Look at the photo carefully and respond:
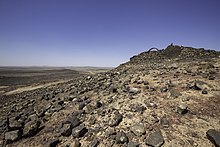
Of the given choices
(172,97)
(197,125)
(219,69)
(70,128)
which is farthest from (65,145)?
(219,69)

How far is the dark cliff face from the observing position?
2111cm

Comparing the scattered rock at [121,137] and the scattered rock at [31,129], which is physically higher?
the scattered rock at [121,137]

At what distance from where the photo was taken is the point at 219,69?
382 inches

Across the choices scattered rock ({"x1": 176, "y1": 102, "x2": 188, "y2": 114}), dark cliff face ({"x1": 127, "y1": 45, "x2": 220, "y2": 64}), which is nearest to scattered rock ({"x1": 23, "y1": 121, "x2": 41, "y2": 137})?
scattered rock ({"x1": 176, "y1": 102, "x2": 188, "y2": 114})

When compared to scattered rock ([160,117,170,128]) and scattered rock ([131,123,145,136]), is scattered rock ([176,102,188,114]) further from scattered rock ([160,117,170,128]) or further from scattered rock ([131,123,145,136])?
scattered rock ([131,123,145,136])

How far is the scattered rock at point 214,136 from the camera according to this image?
399cm

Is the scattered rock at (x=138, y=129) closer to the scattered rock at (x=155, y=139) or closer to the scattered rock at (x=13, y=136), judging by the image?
the scattered rock at (x=155, y=139)

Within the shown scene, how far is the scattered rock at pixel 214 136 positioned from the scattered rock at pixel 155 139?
1266mm

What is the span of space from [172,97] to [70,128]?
4475 mm

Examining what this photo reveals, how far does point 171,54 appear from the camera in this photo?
23188 mm

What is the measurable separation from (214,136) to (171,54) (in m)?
20.6

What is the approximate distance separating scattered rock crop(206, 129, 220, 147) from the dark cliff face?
56.5 ft

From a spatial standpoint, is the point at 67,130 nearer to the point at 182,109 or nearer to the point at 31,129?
the point at 31,129

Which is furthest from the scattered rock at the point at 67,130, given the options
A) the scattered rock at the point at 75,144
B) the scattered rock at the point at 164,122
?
the scattered rock at the point at 164,122
